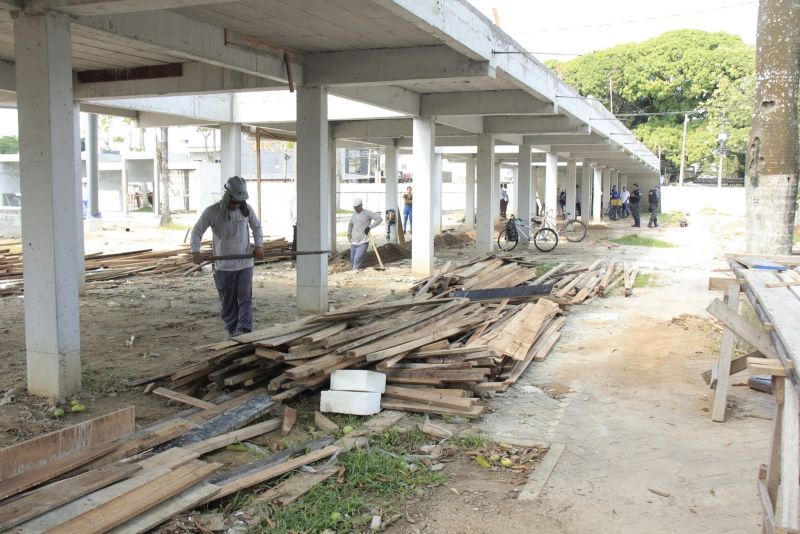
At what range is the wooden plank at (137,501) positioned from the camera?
11.9 feet

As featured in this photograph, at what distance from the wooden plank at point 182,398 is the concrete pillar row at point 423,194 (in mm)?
9735

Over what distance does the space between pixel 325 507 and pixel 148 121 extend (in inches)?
573

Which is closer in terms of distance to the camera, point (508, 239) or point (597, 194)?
point (508, 239)

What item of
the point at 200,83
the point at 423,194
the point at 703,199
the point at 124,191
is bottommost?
the point at 423,194

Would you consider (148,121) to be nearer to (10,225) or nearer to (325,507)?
(10,225)

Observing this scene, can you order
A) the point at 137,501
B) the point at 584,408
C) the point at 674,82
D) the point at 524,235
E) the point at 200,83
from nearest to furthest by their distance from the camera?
the point at 137,501 → the point at 584,408 → the point at 200,83 → the point at 524,235 → the point at 674,82

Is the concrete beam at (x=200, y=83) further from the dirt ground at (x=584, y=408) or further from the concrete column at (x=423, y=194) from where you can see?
the concrete column at (x=423, y=194)

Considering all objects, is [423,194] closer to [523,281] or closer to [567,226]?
[523,281]

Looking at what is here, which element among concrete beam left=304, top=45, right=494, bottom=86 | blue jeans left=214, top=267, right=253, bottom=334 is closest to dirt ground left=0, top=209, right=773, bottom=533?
blue jeans left=214, top=267, right=253, bottom=334

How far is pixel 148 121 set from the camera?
55.3 feet

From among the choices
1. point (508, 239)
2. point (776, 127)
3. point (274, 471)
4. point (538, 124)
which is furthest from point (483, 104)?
point (274, 471)

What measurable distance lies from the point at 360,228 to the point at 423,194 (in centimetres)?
161

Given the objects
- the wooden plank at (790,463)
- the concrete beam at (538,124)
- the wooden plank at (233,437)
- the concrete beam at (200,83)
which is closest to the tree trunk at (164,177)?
the concrete beam at (538,124)

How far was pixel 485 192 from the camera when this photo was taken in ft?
61.5
